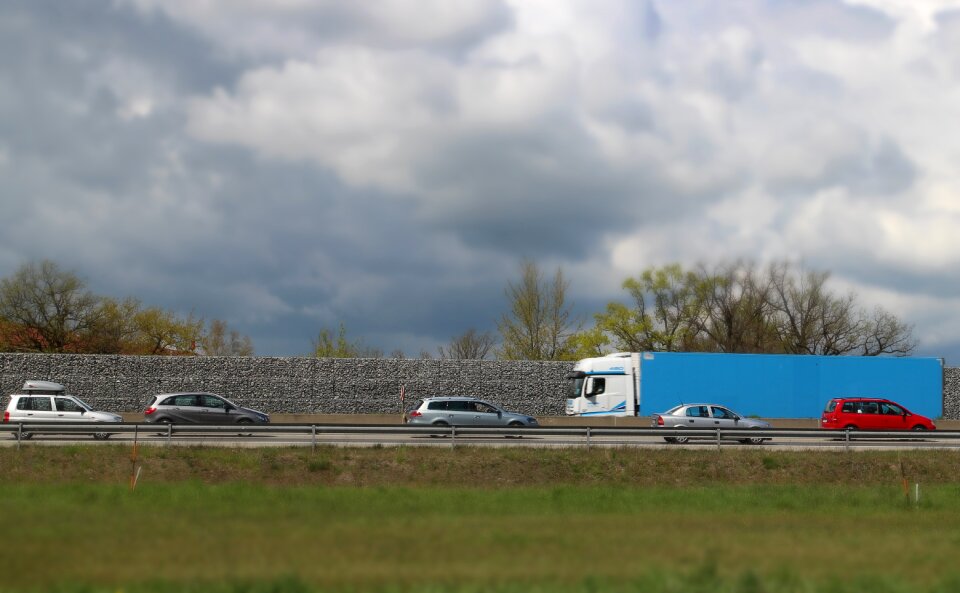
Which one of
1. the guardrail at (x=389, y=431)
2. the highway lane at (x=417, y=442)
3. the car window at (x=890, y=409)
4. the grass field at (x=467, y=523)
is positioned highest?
the car window at (x=890, y=409)

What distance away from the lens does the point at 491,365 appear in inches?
1996

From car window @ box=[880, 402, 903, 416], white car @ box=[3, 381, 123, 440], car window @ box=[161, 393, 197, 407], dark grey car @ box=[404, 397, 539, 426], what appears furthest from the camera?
car window @ box=[880, 402, 903, 416]

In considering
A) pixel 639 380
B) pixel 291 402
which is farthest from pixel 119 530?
pixel 291 402

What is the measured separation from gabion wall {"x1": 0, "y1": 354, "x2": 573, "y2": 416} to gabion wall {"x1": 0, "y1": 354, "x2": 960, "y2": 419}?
5 cm

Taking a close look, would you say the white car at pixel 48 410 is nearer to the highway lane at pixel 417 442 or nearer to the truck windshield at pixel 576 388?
the highway lane at pixel 417 442

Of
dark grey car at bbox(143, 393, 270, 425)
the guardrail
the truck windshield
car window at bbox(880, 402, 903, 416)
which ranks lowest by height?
the guardrail

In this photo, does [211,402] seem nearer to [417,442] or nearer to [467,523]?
[417,442]

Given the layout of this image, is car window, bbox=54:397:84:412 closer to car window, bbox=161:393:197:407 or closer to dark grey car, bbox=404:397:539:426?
car window, bbox=161:393:197:407

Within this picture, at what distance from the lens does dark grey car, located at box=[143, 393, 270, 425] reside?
3541cm

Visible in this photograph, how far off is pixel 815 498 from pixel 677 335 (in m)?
55.1

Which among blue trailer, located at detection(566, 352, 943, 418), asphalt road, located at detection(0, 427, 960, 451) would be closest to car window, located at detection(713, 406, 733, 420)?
asphalt road, located at detection(0, 427, 960, 451)

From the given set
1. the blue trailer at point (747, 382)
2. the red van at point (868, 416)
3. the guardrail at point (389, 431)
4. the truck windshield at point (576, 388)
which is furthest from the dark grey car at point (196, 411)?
the red van at point (868, 416)

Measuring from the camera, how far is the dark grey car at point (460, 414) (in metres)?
36.7

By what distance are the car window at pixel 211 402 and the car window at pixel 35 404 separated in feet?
16.9
